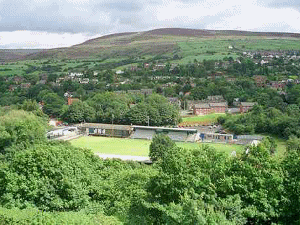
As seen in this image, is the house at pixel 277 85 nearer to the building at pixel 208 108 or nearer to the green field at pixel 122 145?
the building at pixel 208 108

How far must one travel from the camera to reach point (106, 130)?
2330 inches

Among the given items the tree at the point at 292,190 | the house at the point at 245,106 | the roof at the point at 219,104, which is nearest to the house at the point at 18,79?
the roof at the point at 219,104

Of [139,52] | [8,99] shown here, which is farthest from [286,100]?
[139,52]

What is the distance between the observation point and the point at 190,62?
5025 inches

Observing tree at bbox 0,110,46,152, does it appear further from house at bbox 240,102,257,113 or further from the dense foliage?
house at bbox 240,102,257,113

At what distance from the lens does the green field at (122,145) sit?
46.2m

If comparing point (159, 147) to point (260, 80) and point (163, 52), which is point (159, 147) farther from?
point (163, 52)

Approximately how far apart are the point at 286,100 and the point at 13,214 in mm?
→ 63693

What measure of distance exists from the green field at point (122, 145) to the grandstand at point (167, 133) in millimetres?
1972

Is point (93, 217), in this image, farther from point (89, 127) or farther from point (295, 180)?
point (89, 127)

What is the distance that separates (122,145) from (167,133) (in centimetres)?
690

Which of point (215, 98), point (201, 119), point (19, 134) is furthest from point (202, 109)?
point (19, 134)

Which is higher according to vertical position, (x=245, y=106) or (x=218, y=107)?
(x=245, y=106)

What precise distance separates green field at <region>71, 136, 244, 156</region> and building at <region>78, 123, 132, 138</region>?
2.68 meters
